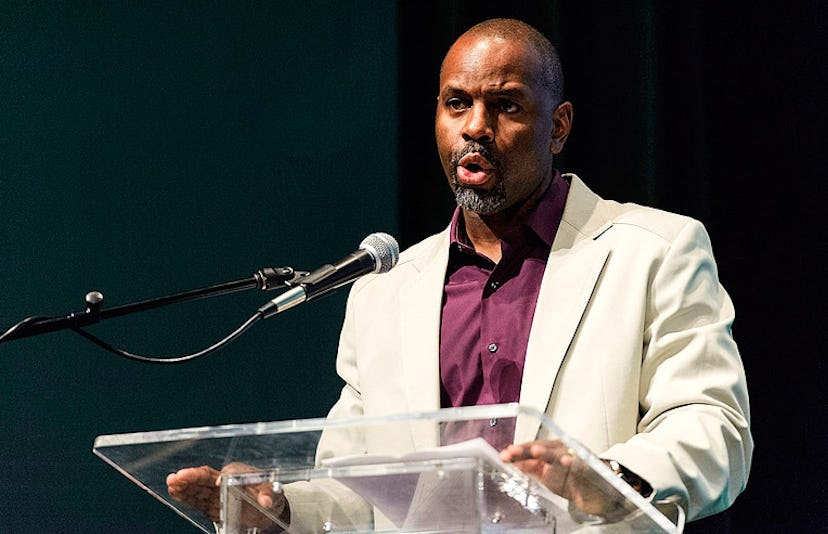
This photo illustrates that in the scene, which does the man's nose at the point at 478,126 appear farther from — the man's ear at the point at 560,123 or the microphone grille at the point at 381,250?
the microphone grille at the point at 381,250

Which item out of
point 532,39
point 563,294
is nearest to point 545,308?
point 563,294

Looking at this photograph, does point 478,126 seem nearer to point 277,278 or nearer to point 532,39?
point 532,39

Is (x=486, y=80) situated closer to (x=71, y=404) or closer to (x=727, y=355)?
(x=727, y=355)

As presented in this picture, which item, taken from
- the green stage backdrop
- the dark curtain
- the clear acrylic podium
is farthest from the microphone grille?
the green stage backdrop

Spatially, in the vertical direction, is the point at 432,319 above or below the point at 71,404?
above

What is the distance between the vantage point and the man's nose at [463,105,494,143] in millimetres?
2479

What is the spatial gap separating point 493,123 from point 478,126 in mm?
47

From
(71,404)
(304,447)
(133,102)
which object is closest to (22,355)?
(71,404)

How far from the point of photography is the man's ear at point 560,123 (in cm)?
268

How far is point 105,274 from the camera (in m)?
3.09

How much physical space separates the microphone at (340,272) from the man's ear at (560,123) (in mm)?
915

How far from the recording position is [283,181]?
11.3ft

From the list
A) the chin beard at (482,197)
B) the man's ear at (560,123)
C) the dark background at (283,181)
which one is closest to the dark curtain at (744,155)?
the dark background at (283,181)

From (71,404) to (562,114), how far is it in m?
1.43
